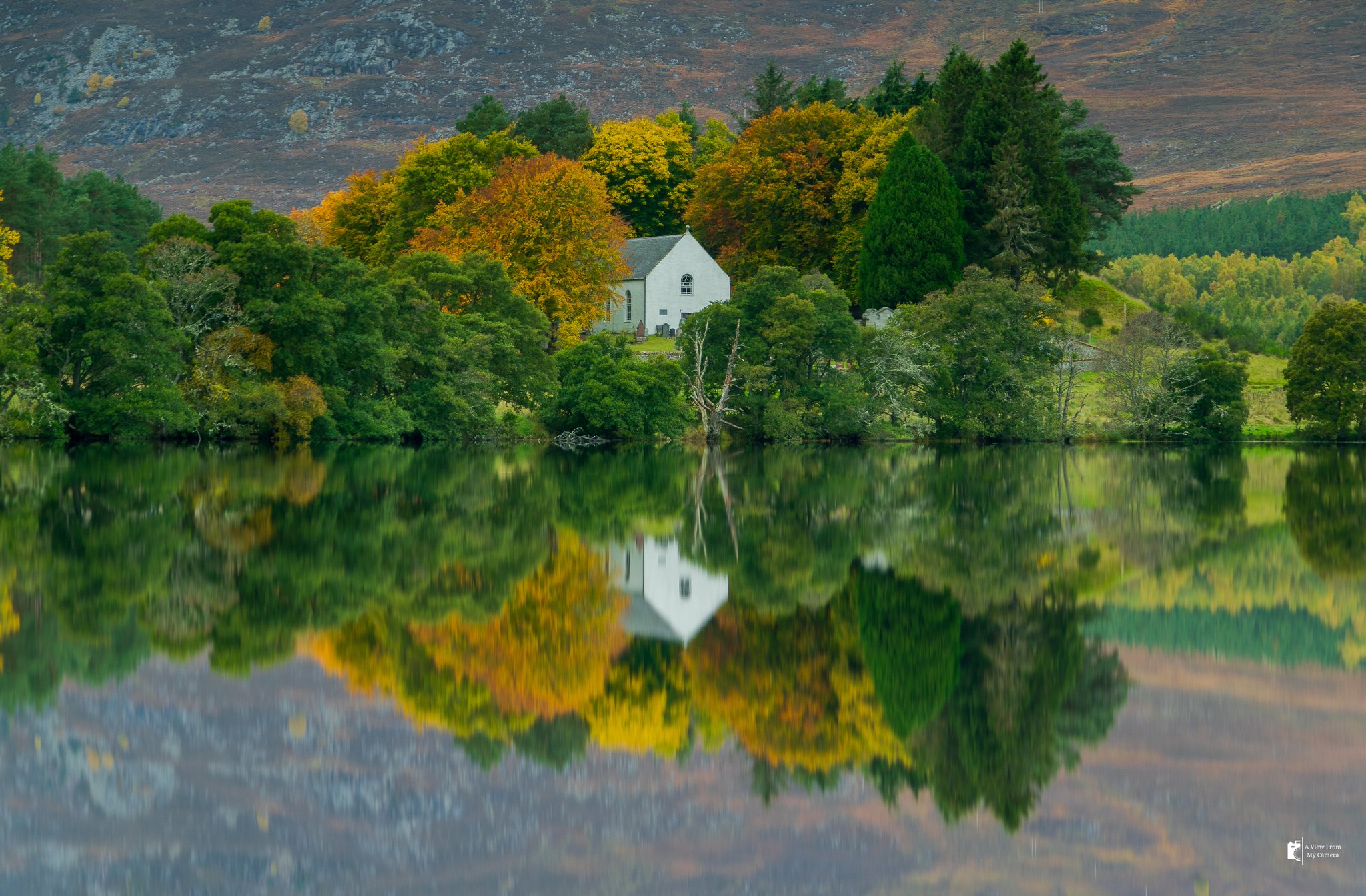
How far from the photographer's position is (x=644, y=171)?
8619 centimetres

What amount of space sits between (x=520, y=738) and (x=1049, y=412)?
4664 centimetres

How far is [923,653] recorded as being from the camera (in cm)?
1097

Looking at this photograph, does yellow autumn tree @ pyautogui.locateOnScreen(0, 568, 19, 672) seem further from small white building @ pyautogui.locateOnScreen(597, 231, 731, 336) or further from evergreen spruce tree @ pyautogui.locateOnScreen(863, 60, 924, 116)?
evergreen spruce tree @ pyautogui.locateOnScreen(863, 60, 924, 116)

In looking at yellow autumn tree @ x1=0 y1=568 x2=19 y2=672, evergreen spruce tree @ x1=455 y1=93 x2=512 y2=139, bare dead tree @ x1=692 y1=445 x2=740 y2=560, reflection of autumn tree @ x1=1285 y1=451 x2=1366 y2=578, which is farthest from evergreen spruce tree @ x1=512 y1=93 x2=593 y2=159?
yellow autumn tree @ x1=0 y1=568 x2=19 y2=672

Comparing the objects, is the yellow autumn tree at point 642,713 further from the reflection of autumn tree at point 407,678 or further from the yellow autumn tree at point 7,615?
the yellow autumn tree at point 7,615

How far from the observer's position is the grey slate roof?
73750mm

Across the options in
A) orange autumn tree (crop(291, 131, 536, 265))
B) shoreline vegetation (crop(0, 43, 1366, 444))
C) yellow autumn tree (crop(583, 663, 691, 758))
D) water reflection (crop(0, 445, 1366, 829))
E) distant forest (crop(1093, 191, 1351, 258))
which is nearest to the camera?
yellow autumn tree (crop(583, 663, 691, 758))

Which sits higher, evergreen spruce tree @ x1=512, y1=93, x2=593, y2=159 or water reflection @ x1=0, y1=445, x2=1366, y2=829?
evergreen spruce tree @ x1=512, y1=93, x2=593, y2=159

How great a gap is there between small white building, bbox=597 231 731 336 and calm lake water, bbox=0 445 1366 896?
54.4 meters

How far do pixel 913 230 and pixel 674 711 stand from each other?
55.4 meters

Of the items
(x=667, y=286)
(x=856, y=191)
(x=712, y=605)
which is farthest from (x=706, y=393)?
(x=712, y=605)

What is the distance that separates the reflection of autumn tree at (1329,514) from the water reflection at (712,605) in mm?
122

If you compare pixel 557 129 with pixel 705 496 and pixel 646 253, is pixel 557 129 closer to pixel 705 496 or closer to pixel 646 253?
pixel 646 253

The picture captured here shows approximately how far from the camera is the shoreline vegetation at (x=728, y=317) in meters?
45.5
